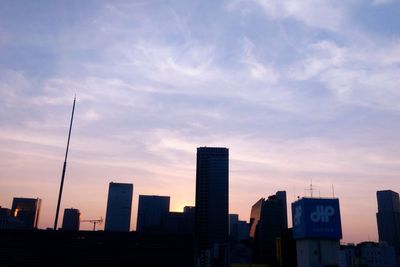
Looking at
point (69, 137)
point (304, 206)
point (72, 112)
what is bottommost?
point (304, 206)

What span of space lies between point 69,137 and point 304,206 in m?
97.1

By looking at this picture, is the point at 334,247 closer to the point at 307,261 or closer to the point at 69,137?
the point at 307,261

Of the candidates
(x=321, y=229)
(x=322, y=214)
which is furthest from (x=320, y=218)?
(x=321, y=229)

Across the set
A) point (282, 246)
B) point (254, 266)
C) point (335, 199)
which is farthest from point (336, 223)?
point (254, 266)

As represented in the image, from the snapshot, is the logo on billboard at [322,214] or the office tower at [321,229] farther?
the logo on billboard at [322,214]

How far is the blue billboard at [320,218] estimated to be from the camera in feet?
178

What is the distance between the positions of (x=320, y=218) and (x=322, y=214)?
23.8 inches

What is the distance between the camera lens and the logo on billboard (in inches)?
2153

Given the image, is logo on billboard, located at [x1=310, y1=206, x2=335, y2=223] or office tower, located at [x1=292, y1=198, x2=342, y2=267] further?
logo on billboard, located at [x1=310, y1=206, x2=335, y2=223]

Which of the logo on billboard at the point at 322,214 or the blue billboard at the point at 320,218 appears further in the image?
the logo on billboard at the point at 322,214

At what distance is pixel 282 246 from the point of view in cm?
13550

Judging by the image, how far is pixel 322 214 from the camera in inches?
2158

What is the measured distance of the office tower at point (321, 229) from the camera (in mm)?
54438

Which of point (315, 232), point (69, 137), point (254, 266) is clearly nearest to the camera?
point (315, 232)
